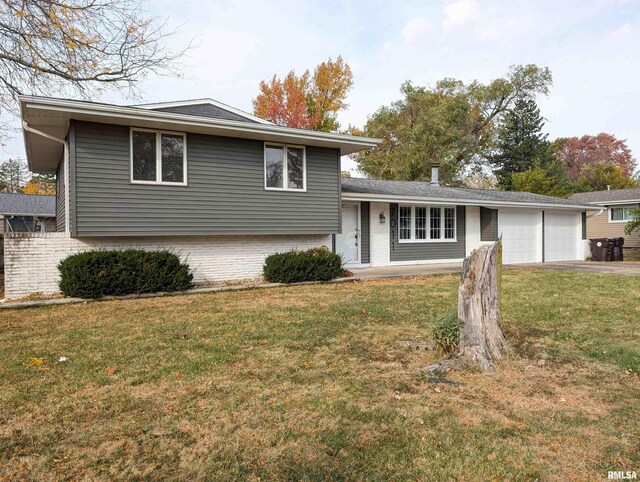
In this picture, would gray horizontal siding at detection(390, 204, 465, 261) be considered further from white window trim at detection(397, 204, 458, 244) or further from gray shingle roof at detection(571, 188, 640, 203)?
gray shingle roof at detection(571, 188, 640, 203)

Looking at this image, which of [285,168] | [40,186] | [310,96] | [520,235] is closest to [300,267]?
[285,168]

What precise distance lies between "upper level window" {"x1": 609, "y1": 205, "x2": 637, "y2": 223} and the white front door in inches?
697

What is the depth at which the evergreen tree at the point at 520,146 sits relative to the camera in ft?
115

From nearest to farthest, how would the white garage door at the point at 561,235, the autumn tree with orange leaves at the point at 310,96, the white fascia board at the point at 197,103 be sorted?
the white fascia board at the point at 197,103 < the white garage door at the point at 561,235 < the autumn tree with orange leaves at the point at 310,96

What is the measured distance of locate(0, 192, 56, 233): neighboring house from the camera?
2223 cm

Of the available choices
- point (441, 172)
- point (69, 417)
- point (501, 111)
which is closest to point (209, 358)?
point (69, 417)

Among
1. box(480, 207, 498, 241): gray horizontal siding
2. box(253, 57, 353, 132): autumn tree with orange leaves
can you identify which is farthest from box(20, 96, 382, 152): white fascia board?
box(253, 57, 353, 132): autumn tree with orange leaves

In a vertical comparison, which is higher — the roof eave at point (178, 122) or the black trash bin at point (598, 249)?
the roof eave at point (178, 122)

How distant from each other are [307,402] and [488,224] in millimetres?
14458

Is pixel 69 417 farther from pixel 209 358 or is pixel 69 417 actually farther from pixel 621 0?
pixel 621 0

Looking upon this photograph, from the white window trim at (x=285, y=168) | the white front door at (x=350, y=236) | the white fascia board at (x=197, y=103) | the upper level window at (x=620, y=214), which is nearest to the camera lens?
the white fascia board at (x=197, y=103)

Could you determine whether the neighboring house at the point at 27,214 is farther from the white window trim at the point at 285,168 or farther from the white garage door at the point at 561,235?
the white garage door at the point at 561,235

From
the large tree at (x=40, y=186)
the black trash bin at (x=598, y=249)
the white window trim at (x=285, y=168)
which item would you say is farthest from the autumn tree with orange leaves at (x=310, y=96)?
the large tree at (x=40, y=186)

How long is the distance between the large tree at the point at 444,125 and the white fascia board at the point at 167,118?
19.2 metres
